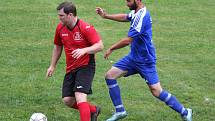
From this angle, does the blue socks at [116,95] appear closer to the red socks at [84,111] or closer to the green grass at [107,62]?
the green grass at [107,62]

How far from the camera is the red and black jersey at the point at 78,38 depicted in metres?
6.59

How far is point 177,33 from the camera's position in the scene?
1488cm

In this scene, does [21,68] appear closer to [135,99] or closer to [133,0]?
[135,99]

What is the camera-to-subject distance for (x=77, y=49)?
6.36m

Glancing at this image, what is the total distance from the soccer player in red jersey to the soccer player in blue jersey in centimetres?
46

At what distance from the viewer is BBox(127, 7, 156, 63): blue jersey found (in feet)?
23.0

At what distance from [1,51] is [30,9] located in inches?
243

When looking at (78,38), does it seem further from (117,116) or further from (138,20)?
(117,116)

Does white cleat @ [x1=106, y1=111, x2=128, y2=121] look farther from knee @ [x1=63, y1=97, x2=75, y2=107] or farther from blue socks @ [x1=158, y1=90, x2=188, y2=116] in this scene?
knee @ [x1=63, y1=97, x2=75, y2=107]

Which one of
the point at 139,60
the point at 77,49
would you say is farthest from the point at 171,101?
the point at 77,49

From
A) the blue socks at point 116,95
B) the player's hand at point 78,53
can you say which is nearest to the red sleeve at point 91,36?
the player's hand at point 78,53

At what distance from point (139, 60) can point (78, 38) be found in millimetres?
1057

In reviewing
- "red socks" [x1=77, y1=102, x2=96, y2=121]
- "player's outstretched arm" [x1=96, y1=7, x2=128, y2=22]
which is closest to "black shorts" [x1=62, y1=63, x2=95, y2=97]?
"red socks" [x1=77, y1=102, x2=96, y2=121]

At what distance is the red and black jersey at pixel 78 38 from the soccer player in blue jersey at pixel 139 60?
1.51 ft
